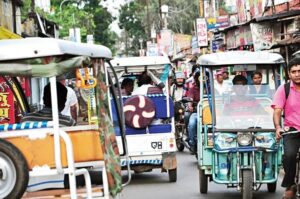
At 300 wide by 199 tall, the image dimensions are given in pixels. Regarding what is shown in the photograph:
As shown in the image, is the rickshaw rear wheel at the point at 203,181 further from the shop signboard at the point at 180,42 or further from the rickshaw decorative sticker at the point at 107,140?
the shop signboard at the point at 180,42

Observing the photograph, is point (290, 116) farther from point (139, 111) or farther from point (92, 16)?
point (92, 16)

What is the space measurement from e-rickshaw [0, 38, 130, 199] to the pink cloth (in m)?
2.21

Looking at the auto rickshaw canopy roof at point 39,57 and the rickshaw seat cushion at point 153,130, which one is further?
the rickshaw seat cushion at point 153,130

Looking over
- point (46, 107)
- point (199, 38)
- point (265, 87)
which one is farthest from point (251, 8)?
point (46, 107)

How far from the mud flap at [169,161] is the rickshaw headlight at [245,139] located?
2901 mm

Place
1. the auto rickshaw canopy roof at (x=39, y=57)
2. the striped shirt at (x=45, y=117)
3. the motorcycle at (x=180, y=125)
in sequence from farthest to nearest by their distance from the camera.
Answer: the motorcycle at (x=180, y=125) < the striped shirt at (x=45, y=117) < the auto rickshaw canopy roof at (x=39, y=57)

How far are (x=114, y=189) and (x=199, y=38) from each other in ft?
105

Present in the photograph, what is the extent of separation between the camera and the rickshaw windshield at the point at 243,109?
9508mm

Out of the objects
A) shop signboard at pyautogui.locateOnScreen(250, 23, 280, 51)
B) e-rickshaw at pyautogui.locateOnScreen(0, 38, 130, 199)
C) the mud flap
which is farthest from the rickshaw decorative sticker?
shop signboard at pyautogui.locateOnScreen(250, 23, 280, 51)

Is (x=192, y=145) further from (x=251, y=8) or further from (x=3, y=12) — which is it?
(x=251, y=8)

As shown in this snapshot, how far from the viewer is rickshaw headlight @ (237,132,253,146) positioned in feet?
30.0

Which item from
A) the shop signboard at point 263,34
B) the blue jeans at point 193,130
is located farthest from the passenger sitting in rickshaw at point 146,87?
the shop signboard at point 263,34

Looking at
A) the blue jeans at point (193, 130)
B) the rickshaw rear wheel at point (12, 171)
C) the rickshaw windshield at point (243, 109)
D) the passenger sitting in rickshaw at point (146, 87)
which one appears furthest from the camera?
the blue jeans at point (193, 130)

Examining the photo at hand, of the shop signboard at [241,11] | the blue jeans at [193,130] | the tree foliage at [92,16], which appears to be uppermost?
the tree foliage at [92,16]
